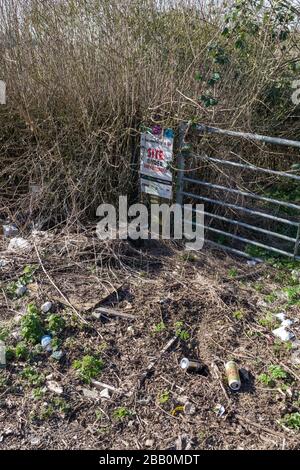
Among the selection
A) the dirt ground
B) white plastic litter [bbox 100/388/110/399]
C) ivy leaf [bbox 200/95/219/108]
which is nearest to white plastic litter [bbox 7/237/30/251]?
the dirt ground

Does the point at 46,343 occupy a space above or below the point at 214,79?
below

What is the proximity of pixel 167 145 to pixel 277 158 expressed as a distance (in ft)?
5.09

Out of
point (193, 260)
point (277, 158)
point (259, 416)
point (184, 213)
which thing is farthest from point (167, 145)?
point (259, 416)

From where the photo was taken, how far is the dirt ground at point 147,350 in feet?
8.70

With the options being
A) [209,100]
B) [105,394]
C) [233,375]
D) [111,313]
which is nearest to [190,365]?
[233,375]

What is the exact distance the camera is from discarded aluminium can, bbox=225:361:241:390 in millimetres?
2932

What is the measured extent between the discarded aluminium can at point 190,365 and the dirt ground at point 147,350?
0.04 m

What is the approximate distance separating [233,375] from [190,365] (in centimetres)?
29

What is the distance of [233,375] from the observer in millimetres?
2980

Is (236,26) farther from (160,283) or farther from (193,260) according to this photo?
(160,283)

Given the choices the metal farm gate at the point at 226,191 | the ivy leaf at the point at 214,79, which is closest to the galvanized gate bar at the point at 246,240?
the metal farm gate at the point at 226,191

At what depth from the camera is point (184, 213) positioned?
4.94 m

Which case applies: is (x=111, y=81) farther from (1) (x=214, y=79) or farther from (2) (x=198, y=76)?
(1) (x=214, y=79)

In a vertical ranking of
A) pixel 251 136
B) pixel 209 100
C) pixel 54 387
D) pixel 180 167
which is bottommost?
pixel 54 387
